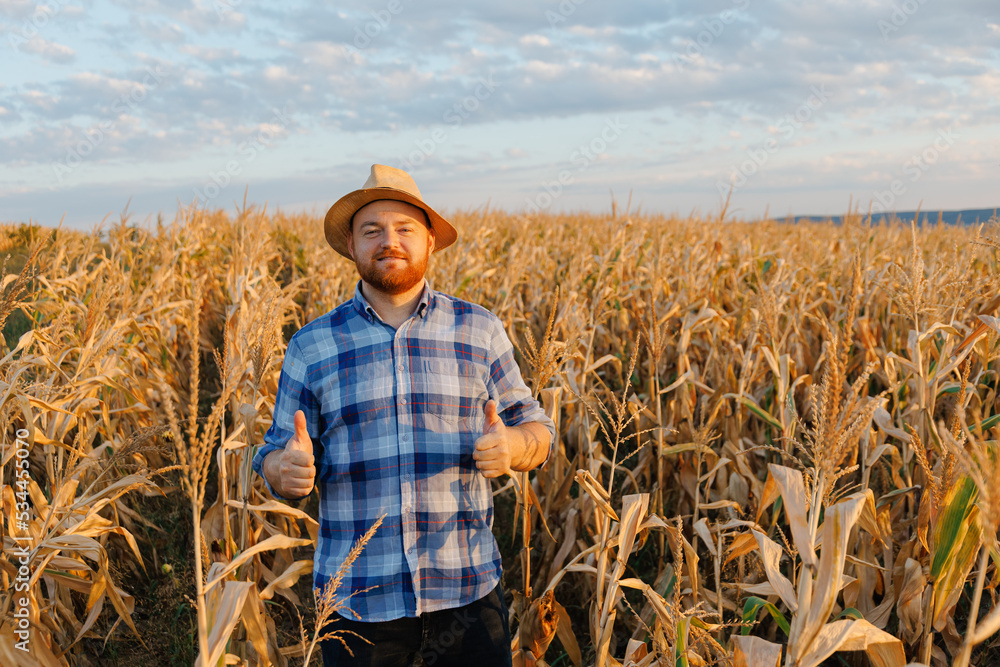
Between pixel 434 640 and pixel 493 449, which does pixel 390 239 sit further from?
pixel 434 640

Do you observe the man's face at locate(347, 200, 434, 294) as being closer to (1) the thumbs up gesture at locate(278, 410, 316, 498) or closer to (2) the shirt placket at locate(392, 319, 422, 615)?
(2) the shirt placket at locate(392, 319, 422, 615)

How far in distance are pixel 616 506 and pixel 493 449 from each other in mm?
2375

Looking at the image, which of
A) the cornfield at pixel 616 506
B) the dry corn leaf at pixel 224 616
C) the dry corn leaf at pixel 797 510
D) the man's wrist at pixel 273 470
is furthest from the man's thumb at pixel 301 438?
the dry corn leaf at pixel 797 510

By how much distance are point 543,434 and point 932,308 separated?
8.50 feet

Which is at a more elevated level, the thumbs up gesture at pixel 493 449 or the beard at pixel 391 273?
the beard at pixel 391 273

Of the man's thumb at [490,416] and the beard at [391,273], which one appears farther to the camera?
the beard at [391,273]

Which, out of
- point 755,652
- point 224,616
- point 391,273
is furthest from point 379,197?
point 755,652

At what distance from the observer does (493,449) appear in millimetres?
1779

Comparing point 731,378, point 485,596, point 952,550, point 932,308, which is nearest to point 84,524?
point 485,596

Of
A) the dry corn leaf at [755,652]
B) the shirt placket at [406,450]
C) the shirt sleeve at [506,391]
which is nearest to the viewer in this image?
the dry corn leaf at [755,652]

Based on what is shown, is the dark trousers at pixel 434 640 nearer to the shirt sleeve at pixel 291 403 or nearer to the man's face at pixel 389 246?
the shirt sleeve at pixel 291 403

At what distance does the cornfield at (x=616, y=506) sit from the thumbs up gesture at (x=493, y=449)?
17.0 inches

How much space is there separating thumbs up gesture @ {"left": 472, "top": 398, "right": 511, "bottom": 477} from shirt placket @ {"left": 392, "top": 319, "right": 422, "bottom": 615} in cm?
29

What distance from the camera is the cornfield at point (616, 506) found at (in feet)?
5.07
